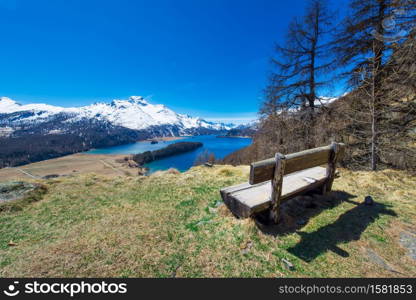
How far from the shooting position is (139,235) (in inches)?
134

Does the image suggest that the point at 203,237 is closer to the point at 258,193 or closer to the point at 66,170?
the point at 258,193

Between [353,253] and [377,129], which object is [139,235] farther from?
[377,129]

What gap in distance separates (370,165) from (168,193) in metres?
8.84

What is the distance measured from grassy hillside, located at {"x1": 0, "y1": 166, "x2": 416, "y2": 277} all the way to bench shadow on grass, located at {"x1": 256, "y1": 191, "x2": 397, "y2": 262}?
0.07 ft

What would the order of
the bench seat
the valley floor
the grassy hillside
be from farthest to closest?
the valley floor, the bench seat, the grassy hillside

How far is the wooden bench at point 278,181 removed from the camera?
3.15m

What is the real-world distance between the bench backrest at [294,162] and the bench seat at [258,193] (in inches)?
22.9

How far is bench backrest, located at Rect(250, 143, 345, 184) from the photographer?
2.96 metres

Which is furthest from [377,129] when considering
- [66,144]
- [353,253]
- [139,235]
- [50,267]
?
[66,144]

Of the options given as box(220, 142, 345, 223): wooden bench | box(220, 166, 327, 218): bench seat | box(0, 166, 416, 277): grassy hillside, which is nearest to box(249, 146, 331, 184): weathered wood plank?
box(220, 142, 345, 223): wooden bench

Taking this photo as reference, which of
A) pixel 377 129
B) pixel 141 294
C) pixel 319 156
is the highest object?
pixel 377 129

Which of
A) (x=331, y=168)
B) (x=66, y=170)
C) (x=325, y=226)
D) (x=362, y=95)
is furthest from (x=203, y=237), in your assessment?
(x=66, y=170)

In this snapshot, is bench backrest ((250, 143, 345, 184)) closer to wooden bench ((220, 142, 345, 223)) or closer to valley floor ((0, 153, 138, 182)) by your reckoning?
wooden bench ((220, 142, 345, 223))

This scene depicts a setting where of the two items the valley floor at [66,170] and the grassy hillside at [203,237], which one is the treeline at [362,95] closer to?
the grassy hillside at [203,237]
